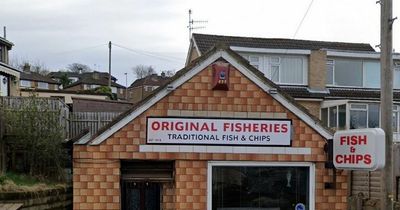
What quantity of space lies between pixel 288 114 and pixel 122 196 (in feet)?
14.2

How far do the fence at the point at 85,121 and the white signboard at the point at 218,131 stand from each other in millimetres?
9041

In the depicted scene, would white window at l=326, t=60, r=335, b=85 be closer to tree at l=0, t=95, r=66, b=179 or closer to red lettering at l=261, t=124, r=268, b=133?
red lettering at l=261, t=124, r=268, b=133

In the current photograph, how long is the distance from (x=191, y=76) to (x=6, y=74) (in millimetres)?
32761

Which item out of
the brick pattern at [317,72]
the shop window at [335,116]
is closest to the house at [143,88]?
the brick pattern at [317,72]

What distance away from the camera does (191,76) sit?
12531 millimetres

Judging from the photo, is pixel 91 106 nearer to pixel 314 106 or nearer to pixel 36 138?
pixel 36 138

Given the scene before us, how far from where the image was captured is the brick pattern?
28562 mm

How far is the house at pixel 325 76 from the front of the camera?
27641mm

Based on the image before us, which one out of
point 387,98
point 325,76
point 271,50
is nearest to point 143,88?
point 271,50

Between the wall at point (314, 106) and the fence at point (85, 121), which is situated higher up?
the wall at point (314, 106)

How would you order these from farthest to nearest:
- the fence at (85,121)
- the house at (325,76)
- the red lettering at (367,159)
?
the house at (325,76) < the fence at (85,121) < the red lettering at (367,159)

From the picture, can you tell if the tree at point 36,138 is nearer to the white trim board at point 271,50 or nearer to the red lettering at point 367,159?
the red lettering at point 367,159

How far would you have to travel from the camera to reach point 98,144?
479 inches

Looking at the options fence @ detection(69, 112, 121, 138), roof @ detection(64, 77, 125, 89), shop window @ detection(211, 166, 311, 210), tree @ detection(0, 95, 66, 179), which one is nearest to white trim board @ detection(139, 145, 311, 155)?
shop window @ detection(211, 166, 311, 210)
